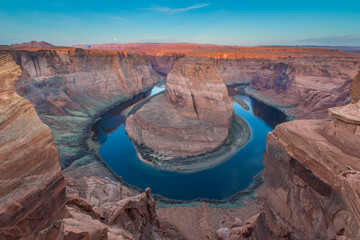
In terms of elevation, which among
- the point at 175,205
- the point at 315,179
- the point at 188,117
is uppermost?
the point at 315,179

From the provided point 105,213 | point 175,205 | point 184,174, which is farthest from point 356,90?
point 184,174

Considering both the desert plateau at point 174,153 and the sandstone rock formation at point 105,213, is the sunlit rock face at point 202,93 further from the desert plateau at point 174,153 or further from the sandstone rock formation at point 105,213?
the sandstone rock formation at point 105,213

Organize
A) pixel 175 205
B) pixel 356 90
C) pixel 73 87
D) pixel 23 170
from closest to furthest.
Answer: pixel 23 170 → pixel 356 90 → pixel 175 205 → pixel 73 87

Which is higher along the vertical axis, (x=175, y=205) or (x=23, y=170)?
(x=23, y=170)

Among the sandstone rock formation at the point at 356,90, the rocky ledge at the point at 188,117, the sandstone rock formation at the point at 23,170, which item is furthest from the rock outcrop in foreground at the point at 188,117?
the sandstone rock formation at the point at 23,170

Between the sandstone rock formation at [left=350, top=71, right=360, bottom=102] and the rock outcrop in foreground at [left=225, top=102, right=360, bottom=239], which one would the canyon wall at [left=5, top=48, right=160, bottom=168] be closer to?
the rock outcrop in foreground at [left=225, top=102, right=360, bottom=239]

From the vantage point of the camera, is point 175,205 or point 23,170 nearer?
point 23,170

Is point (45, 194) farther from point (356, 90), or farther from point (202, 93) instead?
point (202, 93)

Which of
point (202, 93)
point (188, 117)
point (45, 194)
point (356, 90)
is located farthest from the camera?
point (202, 93)
